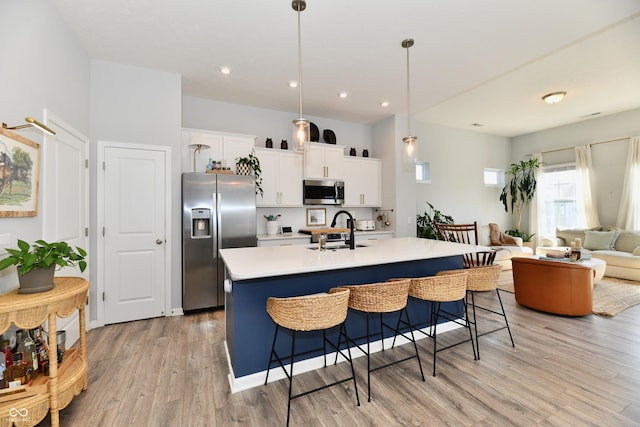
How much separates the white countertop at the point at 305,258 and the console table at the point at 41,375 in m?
0.92

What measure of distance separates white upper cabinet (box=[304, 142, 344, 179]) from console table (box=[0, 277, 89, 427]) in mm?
3528

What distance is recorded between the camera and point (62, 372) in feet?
5.91

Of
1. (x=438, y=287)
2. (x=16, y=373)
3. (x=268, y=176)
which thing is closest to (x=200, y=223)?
(x=268, y=176)

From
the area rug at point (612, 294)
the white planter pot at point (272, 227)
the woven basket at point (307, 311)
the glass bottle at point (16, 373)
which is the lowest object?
the area rug at point (612, 294)

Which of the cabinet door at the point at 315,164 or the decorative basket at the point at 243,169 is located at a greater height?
the cabinet door at the point at 315,164

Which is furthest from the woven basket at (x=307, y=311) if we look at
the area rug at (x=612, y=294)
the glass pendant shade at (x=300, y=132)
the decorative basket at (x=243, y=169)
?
the area rug at (x=612, y=294)

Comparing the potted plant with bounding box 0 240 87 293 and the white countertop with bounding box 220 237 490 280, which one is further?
the white countertop with bounding box 220 237 490 280

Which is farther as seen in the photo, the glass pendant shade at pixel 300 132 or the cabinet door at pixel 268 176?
the cabinet door at pixel 268 176

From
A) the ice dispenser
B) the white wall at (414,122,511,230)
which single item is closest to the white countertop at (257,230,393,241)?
the ice dispenser

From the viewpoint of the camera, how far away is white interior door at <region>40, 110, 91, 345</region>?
232 cm

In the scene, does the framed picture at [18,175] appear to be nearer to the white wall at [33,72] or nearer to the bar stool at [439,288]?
the white wall at [33,72]

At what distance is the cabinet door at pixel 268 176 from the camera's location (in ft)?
14.7

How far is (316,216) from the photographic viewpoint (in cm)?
521

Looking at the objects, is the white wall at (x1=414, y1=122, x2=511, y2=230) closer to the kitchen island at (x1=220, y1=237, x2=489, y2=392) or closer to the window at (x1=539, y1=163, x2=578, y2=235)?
the window at (x1=539, y1=163, x2=578, y2=235)
